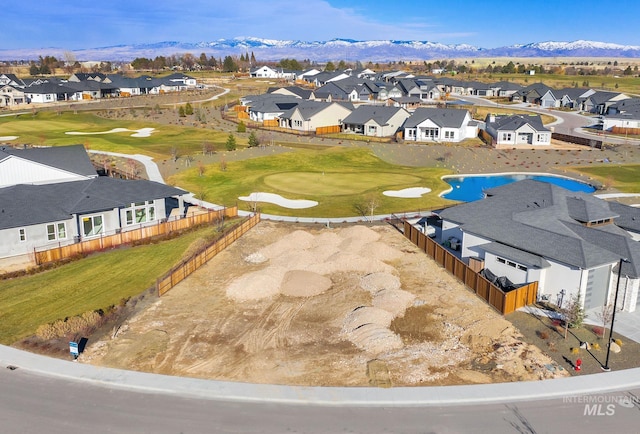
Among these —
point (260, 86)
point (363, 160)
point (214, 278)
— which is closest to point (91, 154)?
point (363, 160)

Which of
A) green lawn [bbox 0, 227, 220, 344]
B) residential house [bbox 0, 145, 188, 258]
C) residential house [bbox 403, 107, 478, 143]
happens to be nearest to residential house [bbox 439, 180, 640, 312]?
green lawn [bbox 0, 227, 220, 344]

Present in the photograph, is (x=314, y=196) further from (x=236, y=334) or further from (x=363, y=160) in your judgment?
(x=236, y=334)

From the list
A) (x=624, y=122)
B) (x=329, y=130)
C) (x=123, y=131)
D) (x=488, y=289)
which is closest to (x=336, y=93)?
(x=329, y=130)

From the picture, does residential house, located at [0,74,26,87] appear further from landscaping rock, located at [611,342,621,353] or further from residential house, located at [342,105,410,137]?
landscaping rock, located at [611,342,621,353]

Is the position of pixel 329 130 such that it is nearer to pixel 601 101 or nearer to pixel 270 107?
pixel 270 107

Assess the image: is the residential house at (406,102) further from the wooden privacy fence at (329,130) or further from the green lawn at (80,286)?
the green lawn at (80,286)
